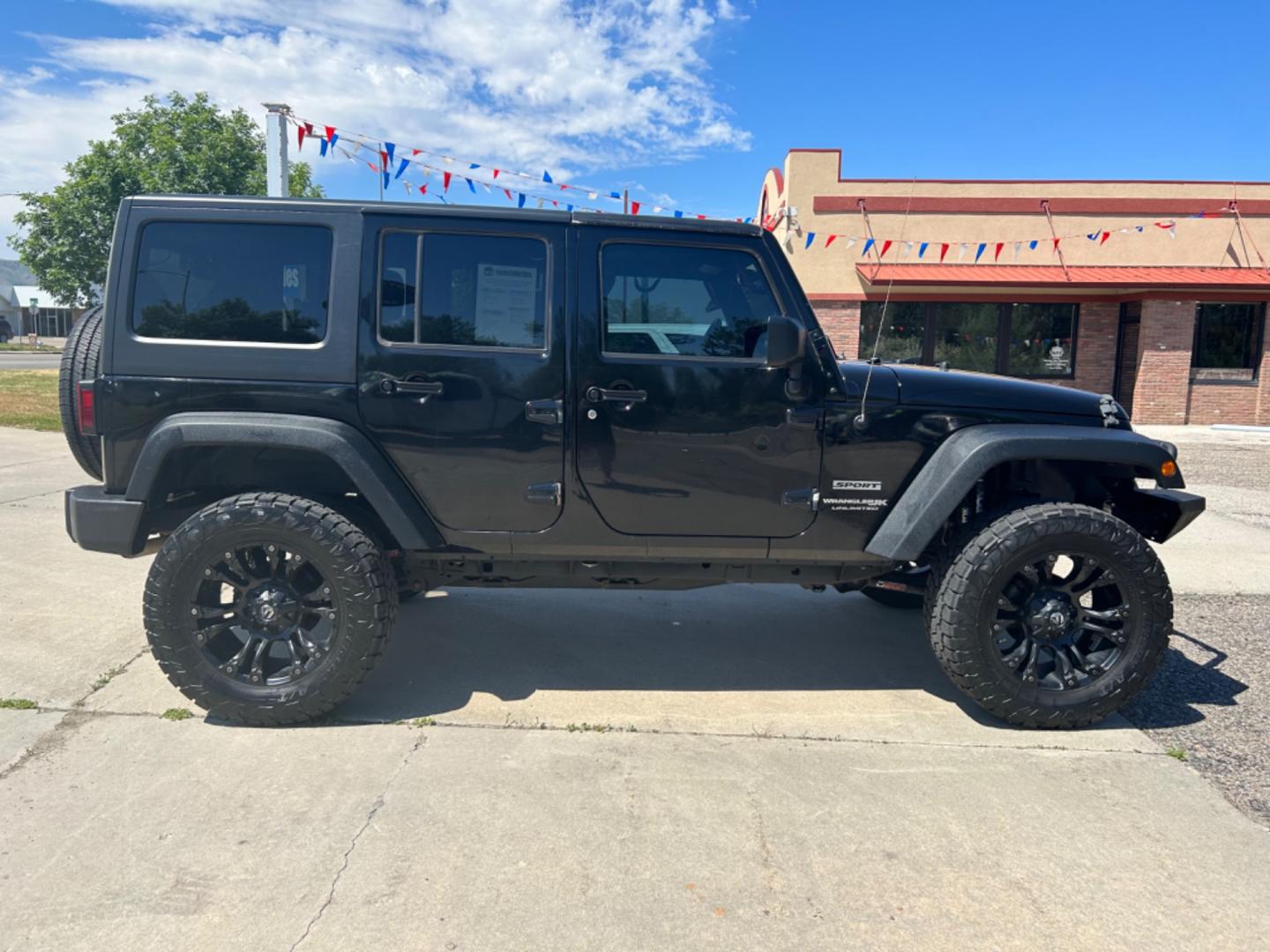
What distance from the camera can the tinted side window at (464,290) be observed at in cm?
348

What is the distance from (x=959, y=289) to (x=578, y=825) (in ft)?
55.8

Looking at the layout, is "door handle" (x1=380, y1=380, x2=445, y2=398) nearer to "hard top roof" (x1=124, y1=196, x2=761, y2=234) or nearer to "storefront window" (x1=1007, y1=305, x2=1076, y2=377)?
"hard top roof" (x1=124, y1=196, x2=761, y2=234)

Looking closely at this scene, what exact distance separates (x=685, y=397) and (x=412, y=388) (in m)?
1.08

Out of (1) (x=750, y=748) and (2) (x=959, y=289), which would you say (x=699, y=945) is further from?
(2) (x=959, y=289)

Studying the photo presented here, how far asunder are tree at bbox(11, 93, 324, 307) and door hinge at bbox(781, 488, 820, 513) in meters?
32.4

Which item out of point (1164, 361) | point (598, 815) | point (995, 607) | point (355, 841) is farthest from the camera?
point (1164, 361)

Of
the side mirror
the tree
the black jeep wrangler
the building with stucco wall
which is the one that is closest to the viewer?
the side mirror

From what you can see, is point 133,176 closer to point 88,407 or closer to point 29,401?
point 29,401

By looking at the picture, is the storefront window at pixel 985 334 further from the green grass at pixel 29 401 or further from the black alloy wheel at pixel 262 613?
the black alloy wheel at pixel 262 613

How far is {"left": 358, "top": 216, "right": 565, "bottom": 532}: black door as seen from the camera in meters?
3.45

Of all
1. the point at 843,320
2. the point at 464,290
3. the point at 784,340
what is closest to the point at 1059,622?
the point at 784,340

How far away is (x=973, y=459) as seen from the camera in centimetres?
343

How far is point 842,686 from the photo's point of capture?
161 inches

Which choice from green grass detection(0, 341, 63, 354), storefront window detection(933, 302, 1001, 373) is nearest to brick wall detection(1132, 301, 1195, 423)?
storefront window detection(933, 302, 1001, 373)
